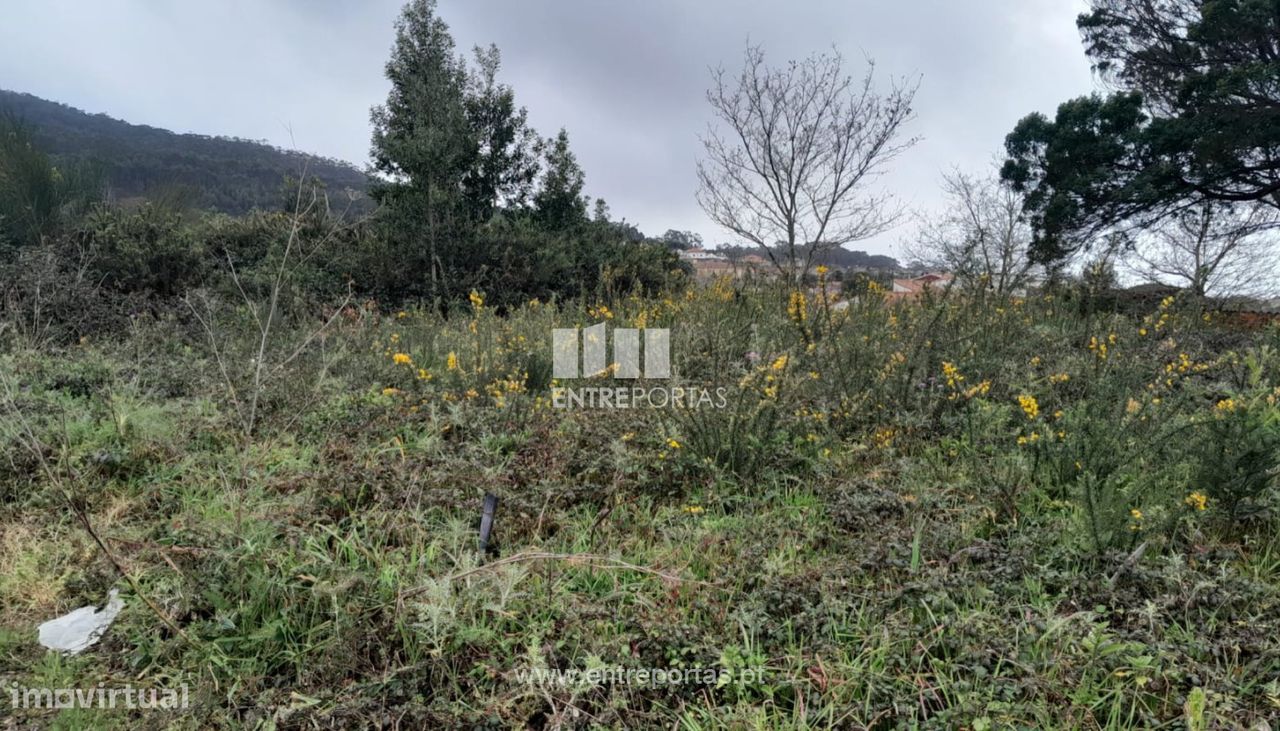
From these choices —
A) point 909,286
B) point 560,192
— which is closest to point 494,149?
point 560,192

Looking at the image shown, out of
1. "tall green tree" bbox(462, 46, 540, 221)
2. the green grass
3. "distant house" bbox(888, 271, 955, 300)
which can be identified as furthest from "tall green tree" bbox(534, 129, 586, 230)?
the green grass

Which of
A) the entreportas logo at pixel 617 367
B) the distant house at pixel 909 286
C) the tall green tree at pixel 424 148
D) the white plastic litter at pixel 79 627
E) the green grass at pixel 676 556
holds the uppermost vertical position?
the tall green tree at pixel 424 148

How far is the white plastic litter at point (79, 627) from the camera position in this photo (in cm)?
167

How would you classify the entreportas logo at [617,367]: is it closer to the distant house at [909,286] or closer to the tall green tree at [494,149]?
the distant house at [909,286]

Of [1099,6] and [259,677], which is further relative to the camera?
[1099,6]

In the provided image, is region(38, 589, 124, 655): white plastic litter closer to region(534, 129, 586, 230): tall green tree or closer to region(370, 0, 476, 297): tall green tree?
region(370, 0, 476, 297): tall green tree

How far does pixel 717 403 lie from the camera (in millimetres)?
2896

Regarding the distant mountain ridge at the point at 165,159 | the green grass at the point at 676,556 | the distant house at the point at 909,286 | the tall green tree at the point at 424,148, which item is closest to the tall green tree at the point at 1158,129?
the distant house at the point at 909,286

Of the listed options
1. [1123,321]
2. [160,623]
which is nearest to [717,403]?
[160,623]

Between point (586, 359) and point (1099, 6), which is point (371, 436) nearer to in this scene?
point (586, 359)

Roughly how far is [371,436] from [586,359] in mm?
1606

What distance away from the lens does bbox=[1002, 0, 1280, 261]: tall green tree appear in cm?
819

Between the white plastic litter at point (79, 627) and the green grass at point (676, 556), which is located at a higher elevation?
the green grass at point (676, 556)

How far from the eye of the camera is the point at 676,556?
2.02 m
